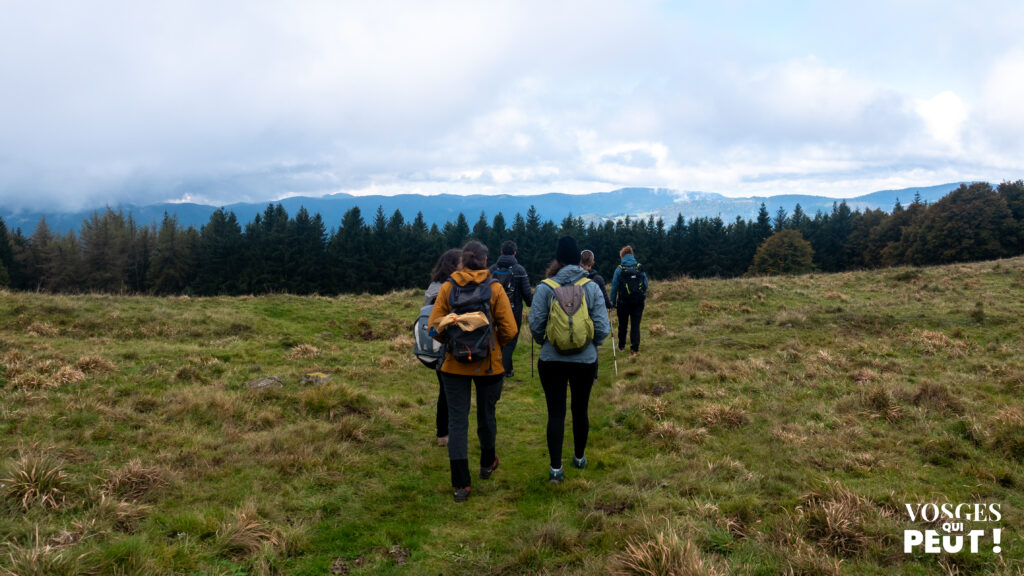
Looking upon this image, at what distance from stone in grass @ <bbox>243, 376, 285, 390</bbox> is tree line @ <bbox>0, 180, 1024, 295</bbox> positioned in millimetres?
55315

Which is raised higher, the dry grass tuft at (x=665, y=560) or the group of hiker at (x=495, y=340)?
the group of hiker at (x=495, y=340)

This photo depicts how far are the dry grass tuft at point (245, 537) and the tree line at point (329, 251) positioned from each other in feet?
199

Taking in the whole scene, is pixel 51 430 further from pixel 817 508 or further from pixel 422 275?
pixel 422 275

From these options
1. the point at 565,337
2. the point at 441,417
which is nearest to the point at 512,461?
the point at 441,417

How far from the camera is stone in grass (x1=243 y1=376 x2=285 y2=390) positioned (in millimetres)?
8533

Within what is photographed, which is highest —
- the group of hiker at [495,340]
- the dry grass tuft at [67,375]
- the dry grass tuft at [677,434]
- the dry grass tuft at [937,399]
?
the group of hiker at [495,340]

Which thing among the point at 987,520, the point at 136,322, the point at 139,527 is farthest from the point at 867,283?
the point at 136,322

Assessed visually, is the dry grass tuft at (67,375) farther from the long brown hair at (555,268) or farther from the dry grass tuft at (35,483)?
the long brown hair at (555,268)

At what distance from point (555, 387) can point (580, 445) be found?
3.24 ft

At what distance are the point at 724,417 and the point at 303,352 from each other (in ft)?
31.4

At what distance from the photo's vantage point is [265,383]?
8703 mm

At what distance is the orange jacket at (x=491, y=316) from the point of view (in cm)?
510

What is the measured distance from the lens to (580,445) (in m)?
5.88

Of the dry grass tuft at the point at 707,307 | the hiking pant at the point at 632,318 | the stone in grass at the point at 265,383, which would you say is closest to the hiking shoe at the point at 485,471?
the stone in grass at the point at 265,383
